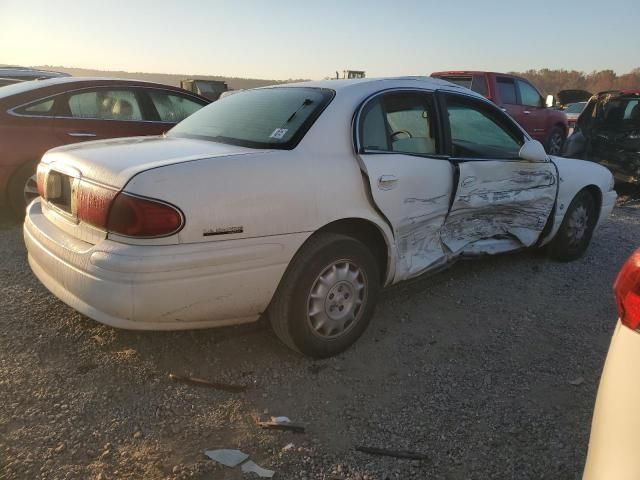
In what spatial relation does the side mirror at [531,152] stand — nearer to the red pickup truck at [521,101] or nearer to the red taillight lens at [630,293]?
the red taillight lens at [630,293]

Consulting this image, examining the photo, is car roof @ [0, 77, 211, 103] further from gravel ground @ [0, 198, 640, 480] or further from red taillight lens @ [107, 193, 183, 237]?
red taillight lens @ [107, 193, 183, 237]

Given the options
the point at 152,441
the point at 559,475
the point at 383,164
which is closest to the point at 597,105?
the point at 383,164

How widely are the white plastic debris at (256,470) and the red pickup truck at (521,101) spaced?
29.8 feet

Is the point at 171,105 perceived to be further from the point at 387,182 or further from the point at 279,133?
the point at 387,182

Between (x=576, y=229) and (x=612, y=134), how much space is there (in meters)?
4.48

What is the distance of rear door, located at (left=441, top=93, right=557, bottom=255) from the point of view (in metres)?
3.65

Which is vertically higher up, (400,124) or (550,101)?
(550,101)

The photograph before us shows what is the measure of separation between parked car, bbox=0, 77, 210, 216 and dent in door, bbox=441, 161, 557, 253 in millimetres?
3798

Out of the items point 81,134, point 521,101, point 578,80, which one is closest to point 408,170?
point 81,134

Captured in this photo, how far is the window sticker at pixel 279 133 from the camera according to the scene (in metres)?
2.88

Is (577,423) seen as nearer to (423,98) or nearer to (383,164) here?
(383,164)

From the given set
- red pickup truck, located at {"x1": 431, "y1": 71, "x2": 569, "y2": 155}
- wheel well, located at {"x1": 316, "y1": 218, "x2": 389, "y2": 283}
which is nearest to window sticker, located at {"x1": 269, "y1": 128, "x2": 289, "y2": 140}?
wheel well, located at {"x1": 316, "y1": 218, "x2": 389, "y2": 283}

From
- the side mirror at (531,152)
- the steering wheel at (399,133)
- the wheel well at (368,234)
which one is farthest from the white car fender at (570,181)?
the wheel well at (368,234)

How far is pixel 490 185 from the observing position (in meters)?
3.78
